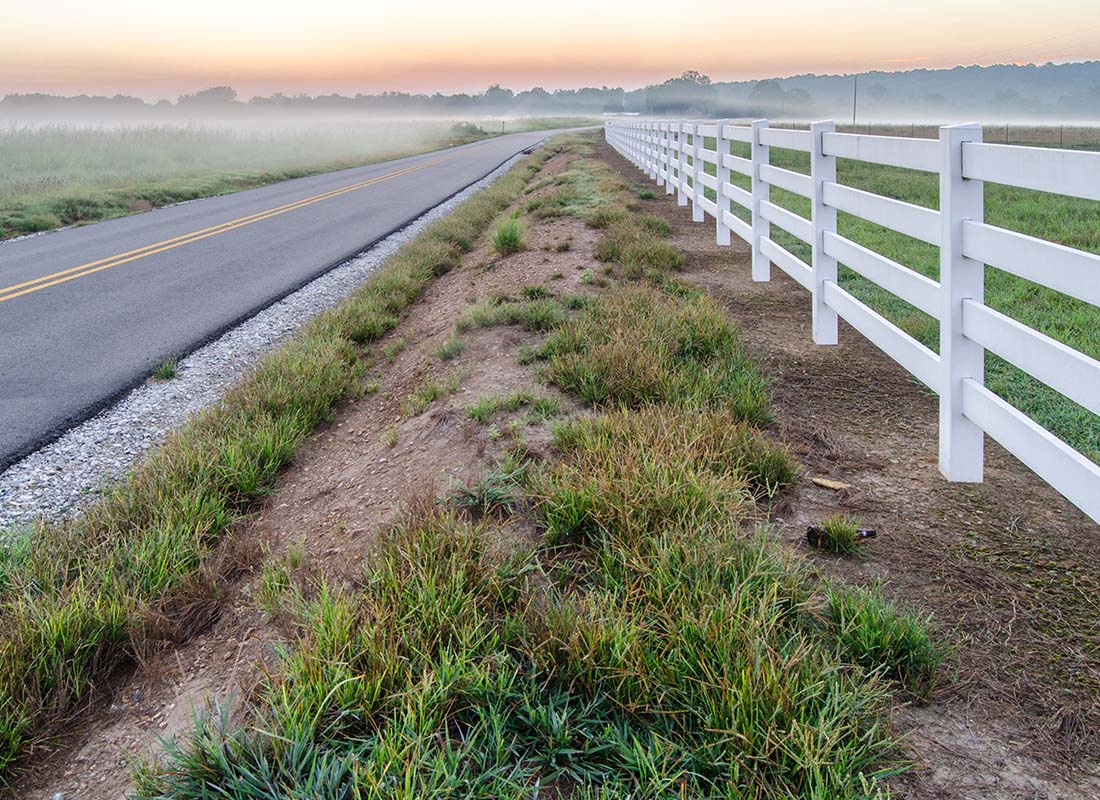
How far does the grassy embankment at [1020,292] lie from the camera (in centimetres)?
474

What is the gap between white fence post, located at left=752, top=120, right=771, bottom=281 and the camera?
8.55 m

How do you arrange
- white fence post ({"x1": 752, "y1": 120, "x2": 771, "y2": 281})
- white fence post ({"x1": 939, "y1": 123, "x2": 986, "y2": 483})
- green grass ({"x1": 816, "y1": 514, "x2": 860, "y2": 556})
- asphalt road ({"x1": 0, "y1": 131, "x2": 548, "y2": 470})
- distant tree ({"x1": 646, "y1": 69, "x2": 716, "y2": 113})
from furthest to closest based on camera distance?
distant tree ({"x1": 646, "y1": 69, "x2": 716, "y2": 113}) → white fence post ({"x1": 752, "y1": 120, "x2": 771, "y2": 281}) → asphalt road ({"x1": 0, "y1": 131, "x2": 548, "y2": 470}) → white fence post ({"x1": 939, "y1": 123, "x2": 986, "y2": 483}) → green grass ({"x1": 816, "y1": 514, "x2": 860, "y2": 556})

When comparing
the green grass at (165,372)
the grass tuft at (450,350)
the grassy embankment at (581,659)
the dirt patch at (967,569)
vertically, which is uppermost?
the grass tuft at (450,350)

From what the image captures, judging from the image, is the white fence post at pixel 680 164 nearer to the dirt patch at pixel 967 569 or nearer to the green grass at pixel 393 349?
the green grass at pixel 393 349

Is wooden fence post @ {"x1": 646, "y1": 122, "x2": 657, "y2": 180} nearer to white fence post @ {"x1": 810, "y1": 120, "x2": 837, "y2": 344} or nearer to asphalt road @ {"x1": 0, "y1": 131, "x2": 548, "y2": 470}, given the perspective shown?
asphalt road @ {"x1": 0, "y1": 131, "x2": 548, "y2": 470}

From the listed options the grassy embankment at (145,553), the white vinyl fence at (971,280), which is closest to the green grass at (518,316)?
the grassy embankment at (145,553)

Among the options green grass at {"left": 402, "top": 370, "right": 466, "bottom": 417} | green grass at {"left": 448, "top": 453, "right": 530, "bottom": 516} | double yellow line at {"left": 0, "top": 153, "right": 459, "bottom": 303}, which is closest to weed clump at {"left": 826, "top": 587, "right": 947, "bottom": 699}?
green grass at {"left": 448, "top": 453, "right": 530, "bottom": 516}

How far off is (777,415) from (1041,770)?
2.68m

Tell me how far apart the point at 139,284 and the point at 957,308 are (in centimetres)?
871

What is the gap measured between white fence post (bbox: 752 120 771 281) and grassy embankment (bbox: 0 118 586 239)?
1282 cm

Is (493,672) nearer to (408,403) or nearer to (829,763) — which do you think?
(829,763)

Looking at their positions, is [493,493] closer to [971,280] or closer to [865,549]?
[865,549]

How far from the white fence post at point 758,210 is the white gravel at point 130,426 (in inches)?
169

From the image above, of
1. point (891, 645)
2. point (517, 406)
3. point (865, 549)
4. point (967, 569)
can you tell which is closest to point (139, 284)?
point (517, 406)
